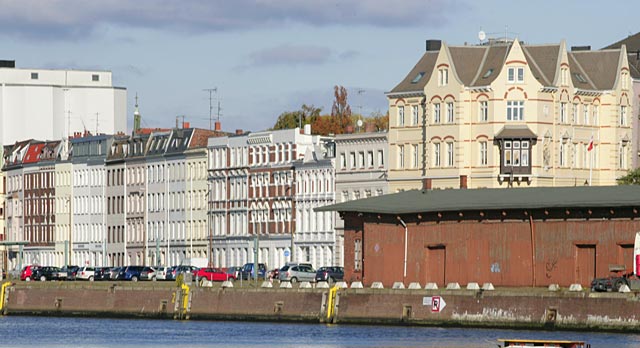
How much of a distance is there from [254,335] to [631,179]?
177ft

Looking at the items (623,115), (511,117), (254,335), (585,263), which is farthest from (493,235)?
Answer: (623,115)

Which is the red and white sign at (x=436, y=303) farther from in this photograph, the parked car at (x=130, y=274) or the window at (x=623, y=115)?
the window at (x=623, y=115)

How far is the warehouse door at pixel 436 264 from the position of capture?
11312 cm

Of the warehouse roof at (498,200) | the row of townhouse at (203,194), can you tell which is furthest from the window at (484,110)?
the warehouse roof at (498,200)

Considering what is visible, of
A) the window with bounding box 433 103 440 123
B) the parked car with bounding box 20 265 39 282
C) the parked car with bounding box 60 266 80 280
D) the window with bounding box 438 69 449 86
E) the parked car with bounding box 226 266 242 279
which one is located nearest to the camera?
the parked car with bounding box 226 266 242 279

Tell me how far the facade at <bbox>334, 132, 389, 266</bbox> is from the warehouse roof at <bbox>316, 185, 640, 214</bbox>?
30.9 metres

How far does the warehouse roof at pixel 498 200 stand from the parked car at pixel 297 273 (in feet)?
31.4

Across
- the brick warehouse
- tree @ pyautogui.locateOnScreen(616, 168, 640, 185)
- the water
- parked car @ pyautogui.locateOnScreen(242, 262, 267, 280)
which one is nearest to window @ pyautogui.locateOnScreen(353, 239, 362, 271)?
the brick warehouse

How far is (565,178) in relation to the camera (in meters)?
147

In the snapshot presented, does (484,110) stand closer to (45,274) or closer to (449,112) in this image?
(449,112)

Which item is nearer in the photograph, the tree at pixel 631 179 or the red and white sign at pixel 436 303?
the red and white sign at pixel 436 303

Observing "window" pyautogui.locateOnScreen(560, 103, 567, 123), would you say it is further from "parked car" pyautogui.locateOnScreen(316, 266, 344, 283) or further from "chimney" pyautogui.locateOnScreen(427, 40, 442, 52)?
"parked car" pyautogui.locateOnScreen(316, 266, 344, 283)

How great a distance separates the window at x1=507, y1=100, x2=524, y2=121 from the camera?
146m

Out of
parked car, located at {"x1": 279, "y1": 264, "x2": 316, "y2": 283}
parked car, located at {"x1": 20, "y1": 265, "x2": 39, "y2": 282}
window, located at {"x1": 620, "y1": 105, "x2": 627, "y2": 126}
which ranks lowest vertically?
parked car, located at {"x1": 20, "y1": 265, "x2": 39, "y2": 282}
